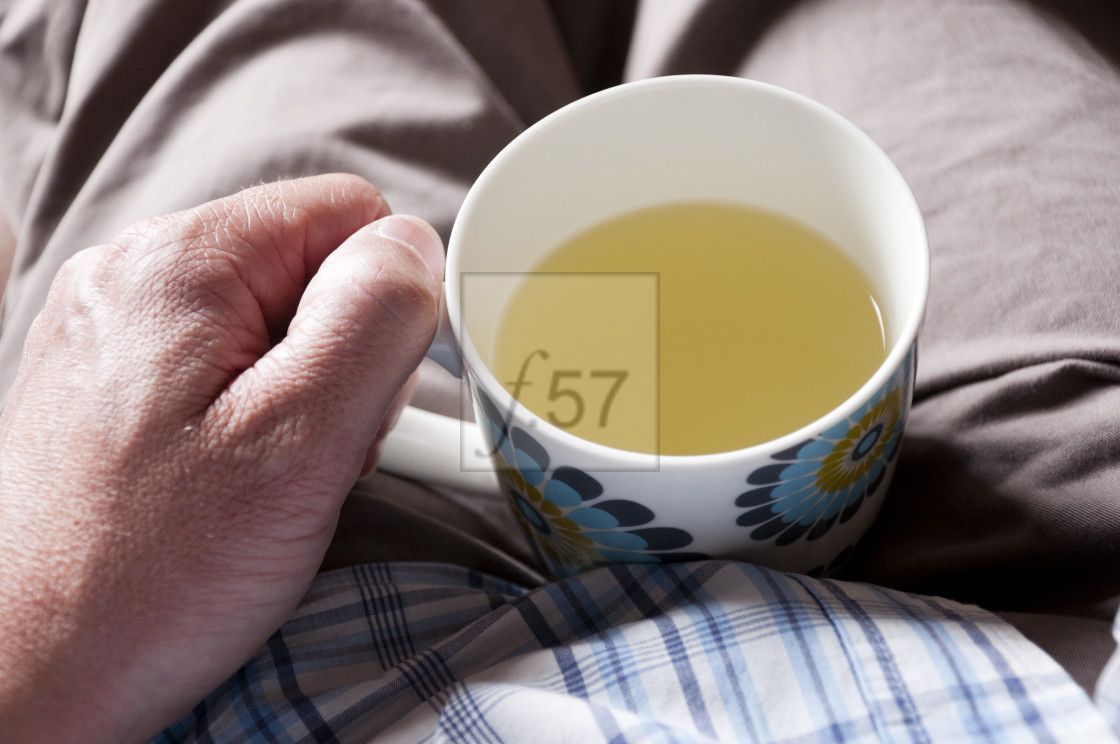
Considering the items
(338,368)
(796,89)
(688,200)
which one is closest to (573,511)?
(338,368)

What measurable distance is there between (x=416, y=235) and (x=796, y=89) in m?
0.37

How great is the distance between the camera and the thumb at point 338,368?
0.48m

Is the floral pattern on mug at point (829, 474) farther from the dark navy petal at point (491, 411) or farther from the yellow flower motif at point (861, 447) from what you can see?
the dark navy petal at point (491, 411)

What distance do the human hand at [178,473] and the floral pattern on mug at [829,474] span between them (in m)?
0.18

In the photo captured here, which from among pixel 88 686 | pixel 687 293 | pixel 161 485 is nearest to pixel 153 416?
pixel 161 485

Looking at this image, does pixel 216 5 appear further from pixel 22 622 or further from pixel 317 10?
pixel 22 622

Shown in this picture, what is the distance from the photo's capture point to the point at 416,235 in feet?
1.74

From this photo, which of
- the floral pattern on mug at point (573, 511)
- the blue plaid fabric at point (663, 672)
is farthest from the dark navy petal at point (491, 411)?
the blue plaid fabric at point (663, 672)

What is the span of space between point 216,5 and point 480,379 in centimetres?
53

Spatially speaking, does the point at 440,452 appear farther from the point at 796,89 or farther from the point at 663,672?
the point at 796,89

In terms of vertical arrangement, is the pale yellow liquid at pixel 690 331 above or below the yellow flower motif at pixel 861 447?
below

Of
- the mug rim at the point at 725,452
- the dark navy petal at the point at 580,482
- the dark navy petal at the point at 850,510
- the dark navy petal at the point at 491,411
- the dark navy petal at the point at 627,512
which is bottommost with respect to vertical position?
the dark navy petal at the point at 850,510

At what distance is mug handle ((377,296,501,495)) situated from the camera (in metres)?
0.59

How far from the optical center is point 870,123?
2.41ft
